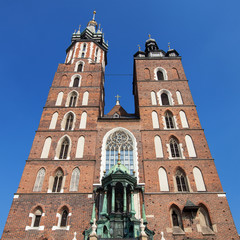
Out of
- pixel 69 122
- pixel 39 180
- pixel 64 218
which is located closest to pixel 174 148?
pixel 69 122

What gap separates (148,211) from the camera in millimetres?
13562

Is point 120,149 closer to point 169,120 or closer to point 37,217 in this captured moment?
point 169,120

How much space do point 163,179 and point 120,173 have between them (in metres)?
3.51

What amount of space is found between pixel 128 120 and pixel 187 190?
689cm

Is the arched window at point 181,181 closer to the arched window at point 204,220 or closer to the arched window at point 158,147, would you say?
the arched window at point 204,220

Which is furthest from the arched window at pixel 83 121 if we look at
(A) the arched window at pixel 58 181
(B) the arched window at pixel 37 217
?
(B) the arched window at pixel 37 217

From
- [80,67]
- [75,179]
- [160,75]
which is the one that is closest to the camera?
[75,179]

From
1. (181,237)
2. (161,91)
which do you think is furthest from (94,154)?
(161,91)

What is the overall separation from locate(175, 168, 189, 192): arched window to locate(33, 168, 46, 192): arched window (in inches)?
346

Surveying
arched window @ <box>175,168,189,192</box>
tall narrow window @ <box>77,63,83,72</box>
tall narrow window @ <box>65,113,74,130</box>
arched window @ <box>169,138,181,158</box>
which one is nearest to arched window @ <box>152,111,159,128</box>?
arched window @ <box>169,138,181,158</box>

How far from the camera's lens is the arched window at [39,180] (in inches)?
578

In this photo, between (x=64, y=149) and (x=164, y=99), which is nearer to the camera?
(x=64, y=149)

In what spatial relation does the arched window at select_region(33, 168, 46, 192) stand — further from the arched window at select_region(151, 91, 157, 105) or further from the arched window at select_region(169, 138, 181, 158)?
the arched window at select_region(151, 91, 157, 105)

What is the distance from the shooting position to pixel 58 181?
1522cm
